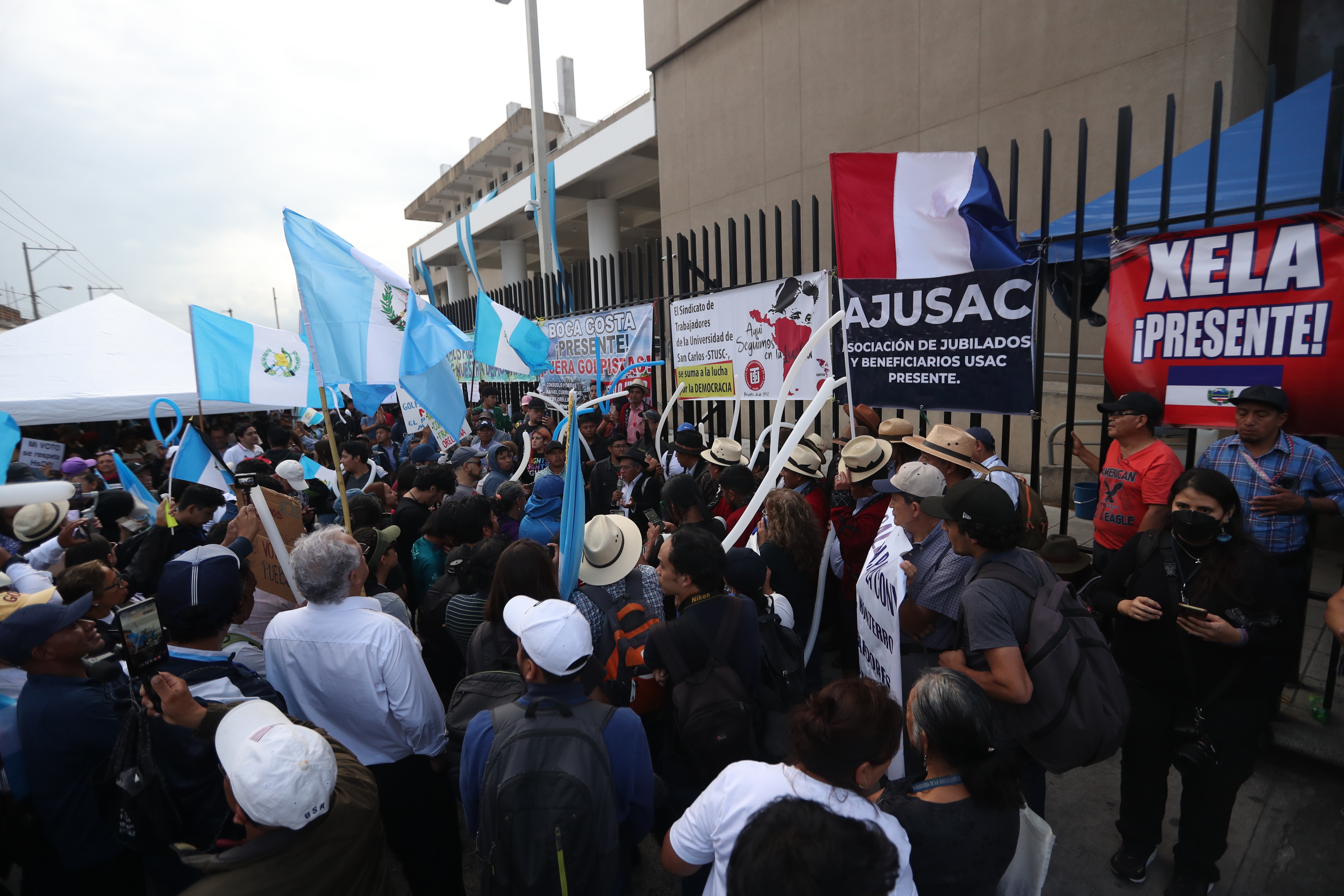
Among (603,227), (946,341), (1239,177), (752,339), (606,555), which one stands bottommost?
(606,555)

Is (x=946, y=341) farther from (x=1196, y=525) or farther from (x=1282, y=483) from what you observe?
(x=1196, y=525)

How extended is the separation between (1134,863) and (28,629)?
4.18 m

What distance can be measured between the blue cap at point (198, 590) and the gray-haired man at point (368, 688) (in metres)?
0.21

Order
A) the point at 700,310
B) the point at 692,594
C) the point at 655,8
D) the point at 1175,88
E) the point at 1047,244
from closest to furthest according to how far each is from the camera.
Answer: the point at 692,594 → the point at 1047,244 → the point at 700,310 → the point at 1175,88 → the point at 655,8

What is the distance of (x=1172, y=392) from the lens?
11.9 ft

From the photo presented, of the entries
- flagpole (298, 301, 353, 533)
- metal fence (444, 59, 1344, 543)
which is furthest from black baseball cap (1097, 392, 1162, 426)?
flagpole (298, 301, 353, 533)

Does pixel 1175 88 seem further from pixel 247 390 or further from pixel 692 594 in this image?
pixel 247 390

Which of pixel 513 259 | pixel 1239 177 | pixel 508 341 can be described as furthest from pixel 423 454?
pixel 513 259

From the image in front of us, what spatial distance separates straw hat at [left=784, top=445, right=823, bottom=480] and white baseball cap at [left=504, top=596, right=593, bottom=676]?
2.40 m

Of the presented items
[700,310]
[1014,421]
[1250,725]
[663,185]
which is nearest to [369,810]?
[1250,725]

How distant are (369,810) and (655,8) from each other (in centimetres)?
1704

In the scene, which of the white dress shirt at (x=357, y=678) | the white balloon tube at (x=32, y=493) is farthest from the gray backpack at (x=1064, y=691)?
the white balloon tube at (x=32, y=493)

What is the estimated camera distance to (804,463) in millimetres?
4102

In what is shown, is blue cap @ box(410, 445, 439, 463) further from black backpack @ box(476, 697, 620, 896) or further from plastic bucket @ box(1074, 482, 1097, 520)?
plastic bucket @ box(1074, 482, 1097, 520)
